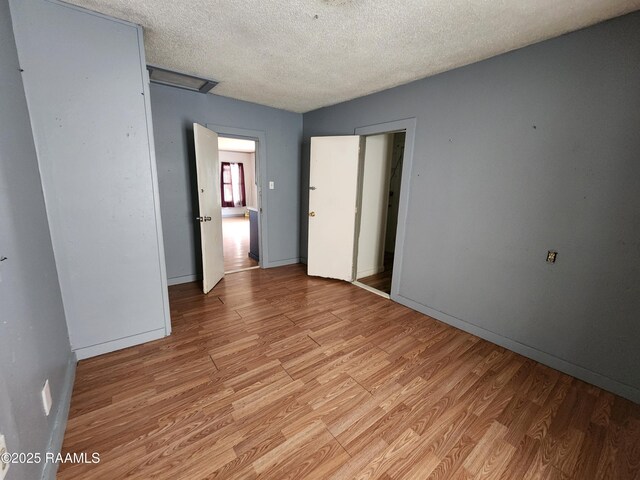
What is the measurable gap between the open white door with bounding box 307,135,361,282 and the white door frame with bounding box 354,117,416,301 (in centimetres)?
39

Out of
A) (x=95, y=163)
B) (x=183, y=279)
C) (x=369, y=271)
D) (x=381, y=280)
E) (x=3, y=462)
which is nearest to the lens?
(x=3, y=462)

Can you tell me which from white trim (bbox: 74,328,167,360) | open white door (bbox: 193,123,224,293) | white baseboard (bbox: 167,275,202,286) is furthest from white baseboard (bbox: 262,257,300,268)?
white trim (bbox: 74,328,167,360)

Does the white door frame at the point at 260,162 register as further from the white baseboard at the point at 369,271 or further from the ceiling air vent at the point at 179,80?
the white baseboard at the point at 369,271

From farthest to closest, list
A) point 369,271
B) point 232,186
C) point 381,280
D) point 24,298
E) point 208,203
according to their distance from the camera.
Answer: point 232,186 < point 369,271 < point 381,280 < point 208,203 < point 24,298

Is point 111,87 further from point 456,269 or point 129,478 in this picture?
point 456,269

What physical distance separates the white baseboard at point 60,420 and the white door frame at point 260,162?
2552 mm

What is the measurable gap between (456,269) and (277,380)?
1941 millimetres

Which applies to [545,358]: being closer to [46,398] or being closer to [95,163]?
[46,398]

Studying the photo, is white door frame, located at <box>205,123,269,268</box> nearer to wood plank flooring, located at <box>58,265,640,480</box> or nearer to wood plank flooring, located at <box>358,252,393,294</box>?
wood plank flooring, located at <box>358,252,393,294</box>

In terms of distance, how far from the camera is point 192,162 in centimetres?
335

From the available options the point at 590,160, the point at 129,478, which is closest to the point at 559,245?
the point at 590,160

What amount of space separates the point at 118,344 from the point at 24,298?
108cm

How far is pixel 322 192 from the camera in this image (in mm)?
3598

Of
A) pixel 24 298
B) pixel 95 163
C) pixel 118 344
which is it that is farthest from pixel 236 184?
pixel 24 298
